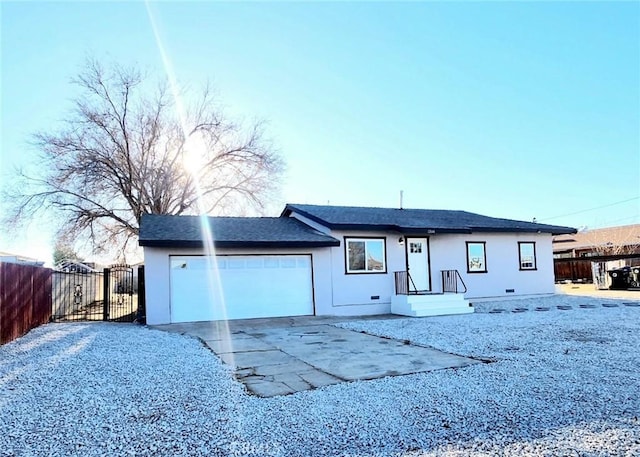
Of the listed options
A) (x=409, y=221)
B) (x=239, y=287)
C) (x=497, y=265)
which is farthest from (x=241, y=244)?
(x=497, y=265)

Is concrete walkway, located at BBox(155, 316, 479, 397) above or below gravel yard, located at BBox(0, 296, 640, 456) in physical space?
below

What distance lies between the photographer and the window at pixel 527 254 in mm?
17719

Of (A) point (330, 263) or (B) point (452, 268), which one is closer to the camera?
(A) point (330, 263)

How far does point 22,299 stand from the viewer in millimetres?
10375

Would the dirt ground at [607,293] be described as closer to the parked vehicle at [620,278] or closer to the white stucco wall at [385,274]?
the parked vehicle at [620,278]

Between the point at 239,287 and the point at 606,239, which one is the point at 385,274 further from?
the point at 606,239

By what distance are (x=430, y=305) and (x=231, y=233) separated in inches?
254

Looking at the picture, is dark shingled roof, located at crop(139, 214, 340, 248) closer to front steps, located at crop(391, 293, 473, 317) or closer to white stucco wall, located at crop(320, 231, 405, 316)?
white stucco wall, located at crop(320, 231, 405, 316)

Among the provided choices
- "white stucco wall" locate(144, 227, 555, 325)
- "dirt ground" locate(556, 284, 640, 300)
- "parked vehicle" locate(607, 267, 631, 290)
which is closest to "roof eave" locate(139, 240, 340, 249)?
"white stucco wall" locate(144, 227, 555, 325)

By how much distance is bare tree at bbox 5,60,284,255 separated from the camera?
70.9 ft

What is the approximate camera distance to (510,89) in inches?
624

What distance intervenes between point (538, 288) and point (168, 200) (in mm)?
18616

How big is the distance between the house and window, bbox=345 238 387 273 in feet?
0.11

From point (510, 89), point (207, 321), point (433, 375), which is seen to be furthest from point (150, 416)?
point (510, 89)
